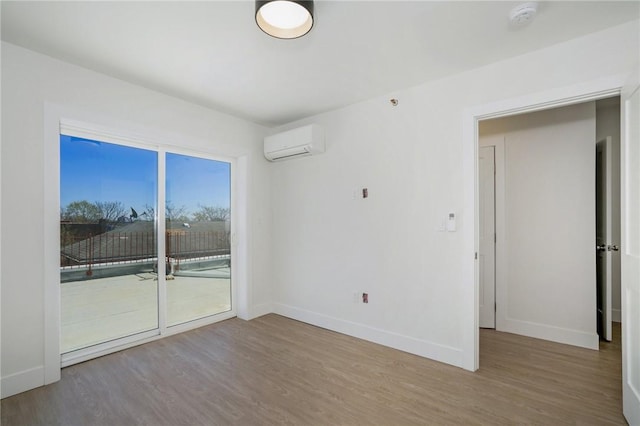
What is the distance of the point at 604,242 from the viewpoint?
3.13m

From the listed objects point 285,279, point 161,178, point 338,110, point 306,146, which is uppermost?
point 338,110

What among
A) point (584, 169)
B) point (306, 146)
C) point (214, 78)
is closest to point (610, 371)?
point (584, 169)

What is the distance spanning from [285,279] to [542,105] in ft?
11.0

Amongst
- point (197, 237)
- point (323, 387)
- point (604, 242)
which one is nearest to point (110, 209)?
point (197, 237)

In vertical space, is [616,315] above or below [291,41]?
below

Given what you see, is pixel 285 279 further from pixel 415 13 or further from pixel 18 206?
pixel 415 13

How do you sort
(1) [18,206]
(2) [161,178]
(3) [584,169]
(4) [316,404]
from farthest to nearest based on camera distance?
(2) [161,178] → (3) [584,169] → (1) [18,206] → (4) [316,404]

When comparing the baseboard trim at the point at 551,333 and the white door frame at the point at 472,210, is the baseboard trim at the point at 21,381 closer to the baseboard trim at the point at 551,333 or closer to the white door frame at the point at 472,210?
the white door frame at the point at 472,210

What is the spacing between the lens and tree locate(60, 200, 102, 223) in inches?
106

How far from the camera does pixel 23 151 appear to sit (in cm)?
227

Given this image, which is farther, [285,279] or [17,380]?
[285,279]

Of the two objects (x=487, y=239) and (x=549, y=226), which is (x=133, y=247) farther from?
(x=549, y=226)

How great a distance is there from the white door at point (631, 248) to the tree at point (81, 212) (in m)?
4.18

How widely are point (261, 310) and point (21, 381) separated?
91.5 inches
